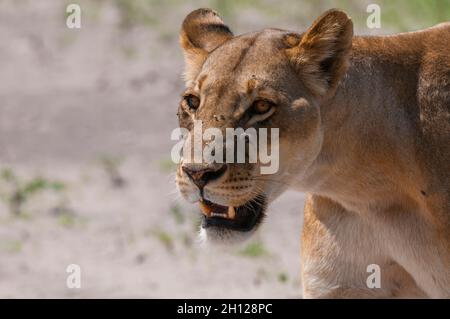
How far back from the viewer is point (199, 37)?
425cm

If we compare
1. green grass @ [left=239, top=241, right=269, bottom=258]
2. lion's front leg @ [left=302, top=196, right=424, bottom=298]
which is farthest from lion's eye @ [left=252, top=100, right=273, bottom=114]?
green grass @ [left=239, top=241, right=269, bottom=258]

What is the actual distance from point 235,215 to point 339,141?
412 millimetres

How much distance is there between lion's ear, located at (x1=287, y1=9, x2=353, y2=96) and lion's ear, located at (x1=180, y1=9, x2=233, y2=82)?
1.21ft

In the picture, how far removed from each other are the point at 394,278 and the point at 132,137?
3.39 metres

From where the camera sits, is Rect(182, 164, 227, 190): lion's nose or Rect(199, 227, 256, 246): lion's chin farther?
Rect(199, 227, 256, 246): lion's chin

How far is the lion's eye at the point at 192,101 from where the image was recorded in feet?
12.4

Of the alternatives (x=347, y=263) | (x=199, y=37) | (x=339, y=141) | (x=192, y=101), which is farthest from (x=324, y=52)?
(x=347, y=263)

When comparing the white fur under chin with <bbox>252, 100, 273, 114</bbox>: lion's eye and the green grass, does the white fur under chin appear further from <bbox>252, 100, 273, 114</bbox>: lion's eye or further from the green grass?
the green grass

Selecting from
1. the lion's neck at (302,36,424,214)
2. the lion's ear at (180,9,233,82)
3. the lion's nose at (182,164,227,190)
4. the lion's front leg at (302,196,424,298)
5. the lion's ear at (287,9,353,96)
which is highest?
the lion's ear at (180,9,233,82)

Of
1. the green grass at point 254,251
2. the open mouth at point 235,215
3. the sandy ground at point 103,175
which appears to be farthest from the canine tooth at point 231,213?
the green grass at point 254,251

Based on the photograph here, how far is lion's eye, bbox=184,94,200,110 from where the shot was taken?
3791mm

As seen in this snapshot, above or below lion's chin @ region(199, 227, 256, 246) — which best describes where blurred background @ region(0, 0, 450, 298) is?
above

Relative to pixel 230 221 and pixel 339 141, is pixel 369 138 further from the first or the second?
pixel 230 221

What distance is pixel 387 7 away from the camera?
7.87 meters
